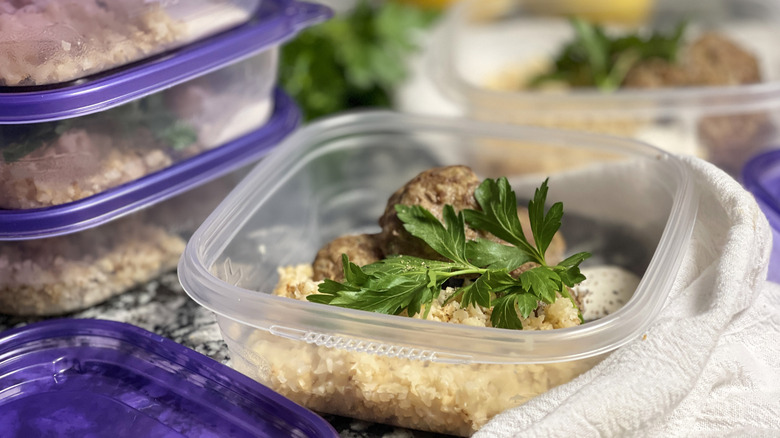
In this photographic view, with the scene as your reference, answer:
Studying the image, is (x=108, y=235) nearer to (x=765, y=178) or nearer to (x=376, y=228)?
(x=376, y=228)

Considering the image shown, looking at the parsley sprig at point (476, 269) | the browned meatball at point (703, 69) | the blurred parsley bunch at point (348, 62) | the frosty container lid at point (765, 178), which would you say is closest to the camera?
the parsley sprig at point (476, 269)

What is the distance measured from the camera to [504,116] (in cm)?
191

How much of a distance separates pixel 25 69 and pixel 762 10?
2360mm

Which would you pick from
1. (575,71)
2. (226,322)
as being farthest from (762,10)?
(226,322)

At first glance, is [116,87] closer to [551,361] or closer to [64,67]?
[64,67]

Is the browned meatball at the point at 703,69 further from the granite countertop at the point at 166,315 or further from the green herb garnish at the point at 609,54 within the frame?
the granite countertop at the point at 166,315

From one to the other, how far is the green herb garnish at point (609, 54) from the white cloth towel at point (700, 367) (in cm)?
99

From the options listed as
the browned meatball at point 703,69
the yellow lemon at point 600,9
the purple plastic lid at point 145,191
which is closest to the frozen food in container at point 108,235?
the purple plastic lid at point 145,191

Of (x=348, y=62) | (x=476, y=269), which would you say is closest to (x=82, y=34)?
(x=476, y=269)

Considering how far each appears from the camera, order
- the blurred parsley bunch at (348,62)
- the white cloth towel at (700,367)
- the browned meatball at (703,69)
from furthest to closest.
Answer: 1. the blurred parsley bunch at (348,62)
2. the browned meatball at (703,69)
3. the white cloth towel at (700,367)

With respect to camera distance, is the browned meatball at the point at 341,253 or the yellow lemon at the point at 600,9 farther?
the yellow lemon at the point at 600,9

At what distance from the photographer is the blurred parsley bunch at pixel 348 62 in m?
2.34

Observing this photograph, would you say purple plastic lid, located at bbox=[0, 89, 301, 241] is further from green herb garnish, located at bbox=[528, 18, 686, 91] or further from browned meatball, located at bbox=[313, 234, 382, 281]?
green herb garnish, located at bbox=[528, 18, 686, 91]

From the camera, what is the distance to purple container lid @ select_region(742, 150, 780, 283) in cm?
127
